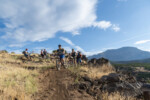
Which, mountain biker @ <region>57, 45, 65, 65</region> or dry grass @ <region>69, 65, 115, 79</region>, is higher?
mountain biker @ <region>57, 45, 65, 65</region>

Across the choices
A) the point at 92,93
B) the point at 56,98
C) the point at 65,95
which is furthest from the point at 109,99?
the point at 56,98

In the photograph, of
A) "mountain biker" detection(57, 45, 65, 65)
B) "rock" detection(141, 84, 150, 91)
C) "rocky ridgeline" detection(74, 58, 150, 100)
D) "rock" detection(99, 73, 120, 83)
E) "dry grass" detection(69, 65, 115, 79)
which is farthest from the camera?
"mountain biker" detection(57, 45, 65, 65)

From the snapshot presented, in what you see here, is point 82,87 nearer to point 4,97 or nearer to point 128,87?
point 128,87

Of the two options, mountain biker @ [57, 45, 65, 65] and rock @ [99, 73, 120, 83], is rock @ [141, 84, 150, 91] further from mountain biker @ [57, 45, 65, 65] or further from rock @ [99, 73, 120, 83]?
mountain biker @ [57, 45, 65, 65]

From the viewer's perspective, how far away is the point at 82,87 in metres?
5.95

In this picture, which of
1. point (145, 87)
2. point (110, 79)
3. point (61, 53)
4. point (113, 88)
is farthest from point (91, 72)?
point (145, 87)

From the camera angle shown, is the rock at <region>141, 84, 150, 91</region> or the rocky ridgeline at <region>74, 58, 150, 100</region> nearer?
the rocky ridgeline at <region>74, 58, 150, 100</region>

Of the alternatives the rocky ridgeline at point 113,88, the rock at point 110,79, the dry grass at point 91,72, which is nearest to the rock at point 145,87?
the rocky ridgeline at point 113,88

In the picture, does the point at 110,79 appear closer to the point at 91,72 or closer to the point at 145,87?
the point at 91,72

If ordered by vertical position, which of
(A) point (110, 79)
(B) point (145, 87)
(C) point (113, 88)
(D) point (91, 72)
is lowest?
(B) point (145, 87)

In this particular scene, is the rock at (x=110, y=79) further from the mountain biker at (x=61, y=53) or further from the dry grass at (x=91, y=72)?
the mountain biker at (x=61, y=53)

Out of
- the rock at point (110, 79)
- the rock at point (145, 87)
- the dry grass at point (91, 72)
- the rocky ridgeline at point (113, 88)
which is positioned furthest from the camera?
the dry grass at point (91, 72)

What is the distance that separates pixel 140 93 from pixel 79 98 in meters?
3.49

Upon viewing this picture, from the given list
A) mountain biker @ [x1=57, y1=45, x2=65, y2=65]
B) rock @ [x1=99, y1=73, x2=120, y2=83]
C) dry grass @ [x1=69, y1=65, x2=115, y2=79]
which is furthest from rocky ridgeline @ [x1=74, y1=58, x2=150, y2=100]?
mountain biker @ [x1=57, y1=45, x2=65, y2=65]
